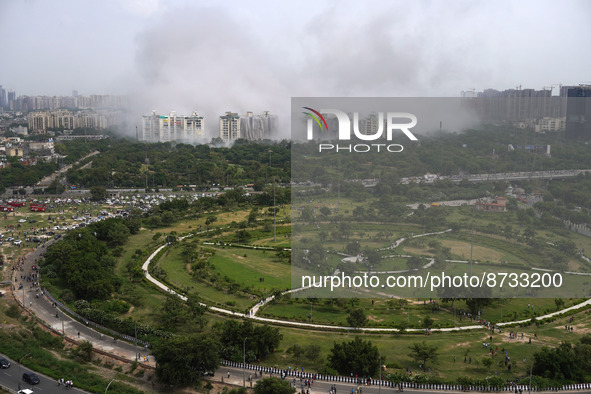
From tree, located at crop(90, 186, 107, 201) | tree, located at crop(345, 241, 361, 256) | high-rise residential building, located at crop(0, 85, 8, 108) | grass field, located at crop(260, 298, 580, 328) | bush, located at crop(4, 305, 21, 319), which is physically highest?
high-rise residential building, located at crop(0, 85, 8, 108)

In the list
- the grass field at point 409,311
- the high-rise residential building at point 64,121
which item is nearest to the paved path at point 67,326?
the grass field at point 409,311

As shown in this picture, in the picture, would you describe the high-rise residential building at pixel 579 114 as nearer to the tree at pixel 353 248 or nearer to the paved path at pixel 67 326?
the tree at pixel 353 248

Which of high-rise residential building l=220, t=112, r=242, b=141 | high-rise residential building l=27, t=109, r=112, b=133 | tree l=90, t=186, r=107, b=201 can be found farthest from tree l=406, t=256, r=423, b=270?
high-rise residential building l=27, t=109, r=112, b=133

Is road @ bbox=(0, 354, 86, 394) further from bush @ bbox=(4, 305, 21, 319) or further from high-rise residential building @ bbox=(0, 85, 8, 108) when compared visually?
high-rise residential building @ bbox=(0, 85, 8, 108)

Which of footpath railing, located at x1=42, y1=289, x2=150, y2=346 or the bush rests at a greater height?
the bush

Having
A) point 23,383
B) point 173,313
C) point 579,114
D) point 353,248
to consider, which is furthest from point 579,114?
point 23,383

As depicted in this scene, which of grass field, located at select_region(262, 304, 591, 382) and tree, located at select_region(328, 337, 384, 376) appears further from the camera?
grass field, located at select_region(262, 304, 591, 382)

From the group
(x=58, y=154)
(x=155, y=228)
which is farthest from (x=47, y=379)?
(x=58, y=154)
